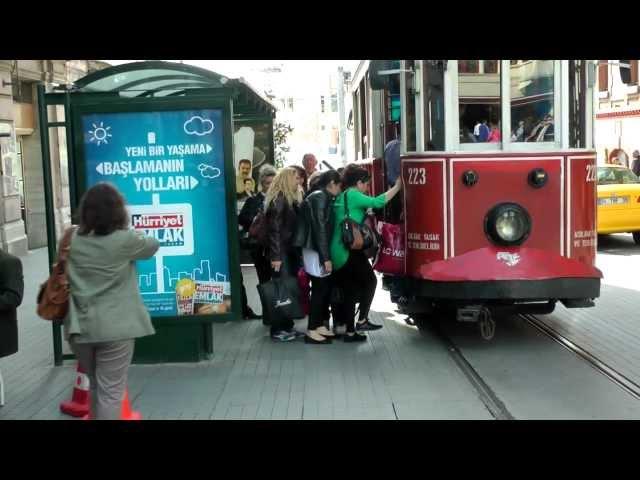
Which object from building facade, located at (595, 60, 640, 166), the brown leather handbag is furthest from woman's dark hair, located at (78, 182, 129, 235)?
building facade, located at (595, 60, 640, 166)

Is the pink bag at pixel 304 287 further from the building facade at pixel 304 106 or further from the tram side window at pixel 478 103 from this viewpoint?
the building facade at pixel 304 106

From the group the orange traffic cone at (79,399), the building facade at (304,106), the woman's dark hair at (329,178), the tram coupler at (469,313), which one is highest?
the building facade at (304,106)

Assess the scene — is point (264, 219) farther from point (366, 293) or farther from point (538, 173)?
point (538, 173)

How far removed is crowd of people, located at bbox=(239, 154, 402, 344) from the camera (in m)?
8.48

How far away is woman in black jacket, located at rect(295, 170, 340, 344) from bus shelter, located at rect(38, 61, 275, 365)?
1.05 meters

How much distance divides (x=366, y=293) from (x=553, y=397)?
2.70 m

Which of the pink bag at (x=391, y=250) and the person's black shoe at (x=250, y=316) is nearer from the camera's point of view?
the pink bag at (x=391, y=250)

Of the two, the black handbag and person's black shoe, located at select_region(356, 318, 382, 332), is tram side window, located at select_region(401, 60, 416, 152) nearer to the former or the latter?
the black handbag

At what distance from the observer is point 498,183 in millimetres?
7863

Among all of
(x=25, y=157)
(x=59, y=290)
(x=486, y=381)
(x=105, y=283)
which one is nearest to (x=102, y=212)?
(x=105, y=283)

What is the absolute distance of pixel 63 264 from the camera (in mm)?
5289

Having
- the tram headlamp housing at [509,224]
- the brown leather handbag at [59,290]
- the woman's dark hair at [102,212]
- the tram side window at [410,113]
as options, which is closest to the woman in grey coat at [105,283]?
the woman's dark hair at [102,212]

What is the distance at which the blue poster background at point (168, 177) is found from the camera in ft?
24.6

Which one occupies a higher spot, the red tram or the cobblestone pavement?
the red tram
